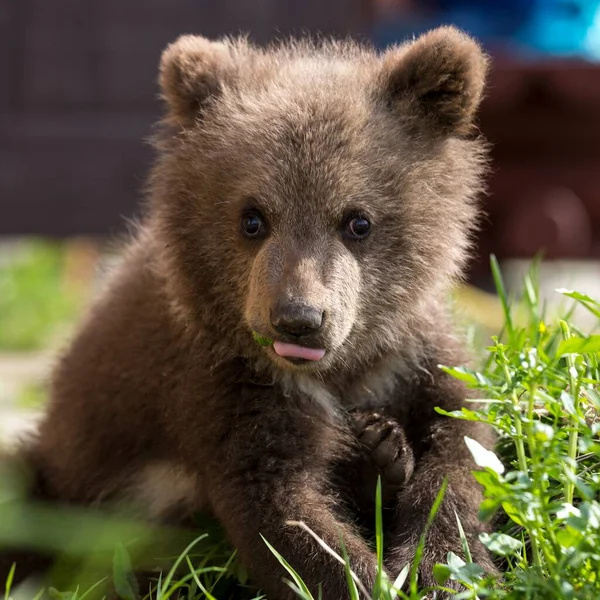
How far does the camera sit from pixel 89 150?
35.7 ft

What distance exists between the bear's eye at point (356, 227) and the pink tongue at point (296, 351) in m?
0.55

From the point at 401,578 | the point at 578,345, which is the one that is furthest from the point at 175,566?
the point at 578,345

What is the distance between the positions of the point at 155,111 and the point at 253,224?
6921 mm

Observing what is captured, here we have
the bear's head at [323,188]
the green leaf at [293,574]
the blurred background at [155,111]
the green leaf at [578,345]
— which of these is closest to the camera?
the green leaf at [293,574]

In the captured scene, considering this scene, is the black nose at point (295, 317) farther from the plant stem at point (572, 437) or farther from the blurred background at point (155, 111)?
the blurred background at point (155, 111)

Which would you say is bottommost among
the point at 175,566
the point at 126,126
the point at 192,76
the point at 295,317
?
the point at 175,566

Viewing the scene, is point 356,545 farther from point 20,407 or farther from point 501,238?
point 501,238

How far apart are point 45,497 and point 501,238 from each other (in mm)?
6227

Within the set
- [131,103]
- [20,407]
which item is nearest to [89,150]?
[131,103]

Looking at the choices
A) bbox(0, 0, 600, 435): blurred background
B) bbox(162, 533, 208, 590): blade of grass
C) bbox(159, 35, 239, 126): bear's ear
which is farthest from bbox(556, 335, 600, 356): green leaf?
bbox(0, 0, 600, 435): blurred background

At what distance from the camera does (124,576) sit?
4.06 meters

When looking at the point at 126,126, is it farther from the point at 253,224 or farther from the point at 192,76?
the point at 253,224

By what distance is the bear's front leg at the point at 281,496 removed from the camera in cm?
382

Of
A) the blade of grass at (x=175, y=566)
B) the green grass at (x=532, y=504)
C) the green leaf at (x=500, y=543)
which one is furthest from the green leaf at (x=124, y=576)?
the green leaf at (x=500, y=543)
